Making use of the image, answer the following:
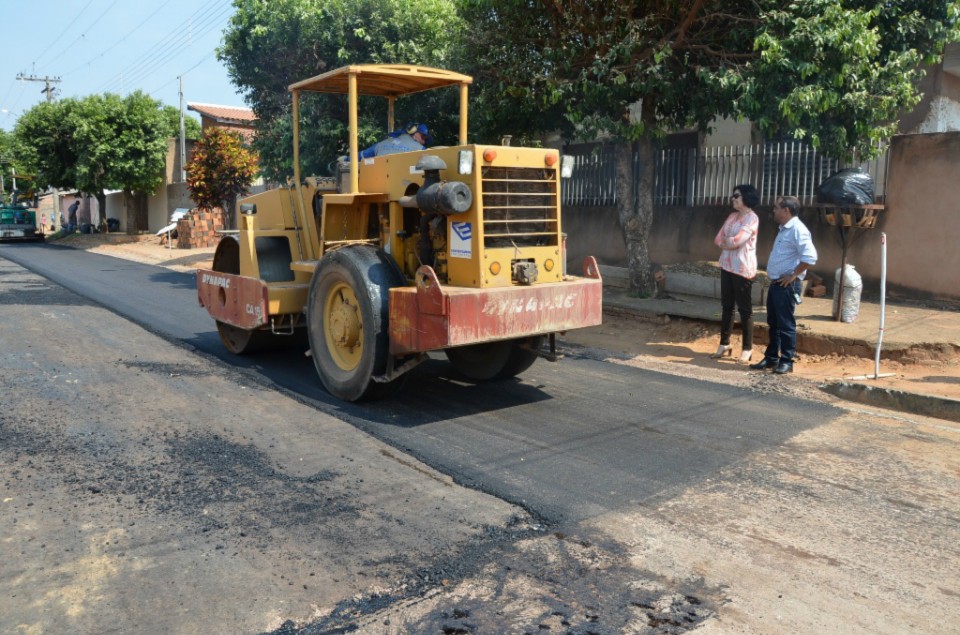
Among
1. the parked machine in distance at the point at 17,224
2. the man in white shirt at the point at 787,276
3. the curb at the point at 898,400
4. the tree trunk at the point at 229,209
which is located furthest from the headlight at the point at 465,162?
the parked machine in distance at the point at 17,224

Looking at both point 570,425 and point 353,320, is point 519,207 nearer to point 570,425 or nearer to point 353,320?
point 353,320

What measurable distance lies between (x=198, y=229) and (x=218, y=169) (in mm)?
6306

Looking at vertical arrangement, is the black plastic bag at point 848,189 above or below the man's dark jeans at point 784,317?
above

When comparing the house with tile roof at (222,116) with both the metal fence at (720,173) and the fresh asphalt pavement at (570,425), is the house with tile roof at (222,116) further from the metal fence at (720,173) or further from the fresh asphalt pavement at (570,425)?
the fresh asphalt pavement at (570,425)

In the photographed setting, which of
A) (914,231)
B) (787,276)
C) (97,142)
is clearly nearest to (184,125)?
(97,142)

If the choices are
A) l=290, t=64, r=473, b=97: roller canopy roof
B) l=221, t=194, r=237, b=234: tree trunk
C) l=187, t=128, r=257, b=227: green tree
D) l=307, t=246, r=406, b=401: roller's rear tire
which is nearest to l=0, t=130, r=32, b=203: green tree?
l=221, t=194, r=237, b=234: tree trunk

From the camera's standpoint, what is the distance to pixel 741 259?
26.7 feet

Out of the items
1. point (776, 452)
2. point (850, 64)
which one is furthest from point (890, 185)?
point (776, 452)

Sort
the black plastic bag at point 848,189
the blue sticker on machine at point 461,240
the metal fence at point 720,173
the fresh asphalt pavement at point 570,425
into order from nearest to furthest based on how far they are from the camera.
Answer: the fresh asphalt pavement at point 570,425 < the blue sticker on machine at point 461,240 < the black plastic bag at point 848,189 < the metal fence at point 720,173

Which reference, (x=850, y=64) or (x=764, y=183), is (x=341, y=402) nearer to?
(x=850, y=64)

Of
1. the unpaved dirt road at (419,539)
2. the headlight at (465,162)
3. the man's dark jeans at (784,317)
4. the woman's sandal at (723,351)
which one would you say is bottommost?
the unpaved dirt road at (419,539)

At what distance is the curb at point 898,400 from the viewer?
6.52 meters

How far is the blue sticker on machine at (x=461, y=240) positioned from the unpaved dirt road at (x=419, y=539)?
5.05ft

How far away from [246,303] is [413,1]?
8.94 metres
